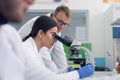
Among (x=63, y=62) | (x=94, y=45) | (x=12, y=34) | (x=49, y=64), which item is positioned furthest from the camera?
(x=94, y=45)

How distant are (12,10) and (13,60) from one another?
21 cm

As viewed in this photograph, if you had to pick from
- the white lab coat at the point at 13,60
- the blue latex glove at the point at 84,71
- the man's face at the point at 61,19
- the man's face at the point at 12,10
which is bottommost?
the blue latex glove at the point at 84,71

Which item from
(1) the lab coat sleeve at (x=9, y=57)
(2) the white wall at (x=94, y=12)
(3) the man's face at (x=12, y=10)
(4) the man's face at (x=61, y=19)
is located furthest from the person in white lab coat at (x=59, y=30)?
(2) the white wall at (x=94, y=12)

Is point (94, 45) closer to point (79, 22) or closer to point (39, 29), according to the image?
point (79, 22)

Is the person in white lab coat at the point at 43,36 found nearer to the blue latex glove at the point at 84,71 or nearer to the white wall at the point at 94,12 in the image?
the blue latex glove at the point at 84,71

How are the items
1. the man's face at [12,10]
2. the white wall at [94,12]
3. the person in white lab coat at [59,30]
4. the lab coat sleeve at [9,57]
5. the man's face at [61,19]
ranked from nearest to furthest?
the man's face at [12,10] → the lab coat sleeve at [9,57] → the person in white lab coat at [59,30] → the man's face at [61,19] → the white wall at [94,12]

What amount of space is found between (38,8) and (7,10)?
369cm

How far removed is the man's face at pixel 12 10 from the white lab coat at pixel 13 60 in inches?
4.0

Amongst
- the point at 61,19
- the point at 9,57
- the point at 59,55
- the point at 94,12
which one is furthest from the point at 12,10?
the point at 94,12

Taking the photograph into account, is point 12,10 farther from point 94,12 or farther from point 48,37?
point 94,12

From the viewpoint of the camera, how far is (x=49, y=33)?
1781 millimetres

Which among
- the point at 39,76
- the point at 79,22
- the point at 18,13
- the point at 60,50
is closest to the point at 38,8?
the point at 79,22

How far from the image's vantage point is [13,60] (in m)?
0.84

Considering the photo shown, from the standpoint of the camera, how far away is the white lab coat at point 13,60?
0.80m
